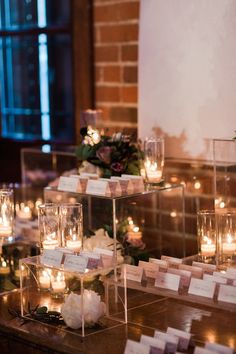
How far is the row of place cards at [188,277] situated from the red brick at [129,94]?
45.8 inches

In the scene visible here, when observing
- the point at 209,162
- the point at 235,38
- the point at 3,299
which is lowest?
the point at 3,299

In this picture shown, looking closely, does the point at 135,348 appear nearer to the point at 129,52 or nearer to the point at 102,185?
the point at 102,185

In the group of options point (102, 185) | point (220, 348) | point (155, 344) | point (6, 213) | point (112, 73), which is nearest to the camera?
point (220, 348)

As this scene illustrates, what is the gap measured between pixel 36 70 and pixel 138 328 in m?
2.09

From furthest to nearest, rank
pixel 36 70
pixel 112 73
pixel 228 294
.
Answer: pixel 36 70, pixel 112 73, pixel 228 294

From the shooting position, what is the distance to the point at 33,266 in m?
2.71

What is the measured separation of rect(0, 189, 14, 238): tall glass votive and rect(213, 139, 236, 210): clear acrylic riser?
76 centimetres

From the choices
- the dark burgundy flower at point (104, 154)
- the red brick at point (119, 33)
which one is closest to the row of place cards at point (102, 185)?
the dark burgundy flower at point (104, 154)

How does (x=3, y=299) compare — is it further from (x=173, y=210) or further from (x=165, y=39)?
(x=165, y=39)

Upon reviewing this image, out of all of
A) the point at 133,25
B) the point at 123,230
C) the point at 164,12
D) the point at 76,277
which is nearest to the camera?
the point at 76,277

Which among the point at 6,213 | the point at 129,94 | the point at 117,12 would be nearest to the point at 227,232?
the point at 6,213

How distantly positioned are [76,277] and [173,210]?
2.50 ft

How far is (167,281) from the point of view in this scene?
8.48ft

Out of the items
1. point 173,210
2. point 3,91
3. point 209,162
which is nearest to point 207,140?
point 209,162
